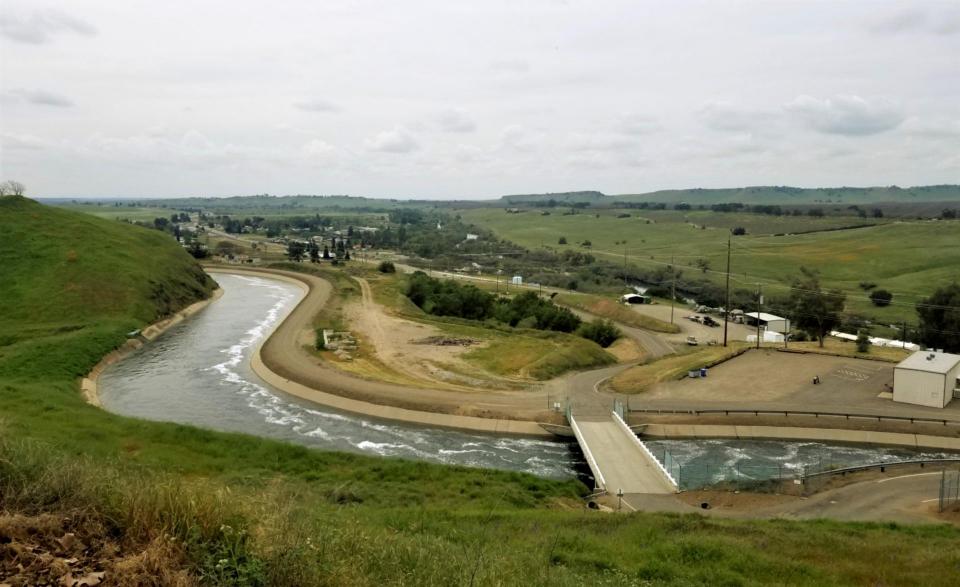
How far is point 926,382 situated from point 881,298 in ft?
141

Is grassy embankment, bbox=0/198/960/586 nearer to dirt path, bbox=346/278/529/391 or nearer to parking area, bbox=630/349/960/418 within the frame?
dirt path, bbox=346/278/529/391

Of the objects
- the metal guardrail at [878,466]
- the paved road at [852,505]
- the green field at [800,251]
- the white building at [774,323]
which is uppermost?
the green field at [800,251]

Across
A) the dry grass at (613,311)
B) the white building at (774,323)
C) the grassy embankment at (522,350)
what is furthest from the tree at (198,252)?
the white building at (774,323)

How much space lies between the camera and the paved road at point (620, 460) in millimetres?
24250

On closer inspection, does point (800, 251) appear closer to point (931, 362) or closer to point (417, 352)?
point (931, 362)

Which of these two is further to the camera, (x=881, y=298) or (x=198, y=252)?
(x=198, y=252)

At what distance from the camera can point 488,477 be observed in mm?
Result: 23875

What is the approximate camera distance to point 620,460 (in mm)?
26875

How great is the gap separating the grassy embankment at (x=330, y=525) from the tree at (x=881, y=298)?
59536mm

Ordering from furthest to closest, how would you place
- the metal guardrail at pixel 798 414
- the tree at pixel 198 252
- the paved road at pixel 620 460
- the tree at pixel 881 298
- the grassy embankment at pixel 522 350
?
the tree at pixel 198 252 → the tree at pixel 881 298 → the grassy embankment at pixel 522 350 → the metal guardrail at pixel 798 414 → the paved road at pixel 620 460

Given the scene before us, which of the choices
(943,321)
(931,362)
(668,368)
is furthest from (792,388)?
(943,321)

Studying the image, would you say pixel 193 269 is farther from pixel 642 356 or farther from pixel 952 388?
pixel 952 388

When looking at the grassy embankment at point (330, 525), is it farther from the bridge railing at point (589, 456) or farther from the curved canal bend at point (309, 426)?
the curved canal bend at point (309, 426)

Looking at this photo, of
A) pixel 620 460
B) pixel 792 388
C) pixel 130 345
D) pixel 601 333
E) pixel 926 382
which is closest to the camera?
pixel 620 460
